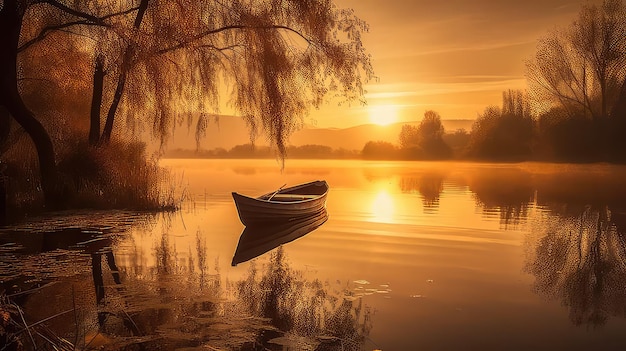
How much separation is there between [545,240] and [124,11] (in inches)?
544

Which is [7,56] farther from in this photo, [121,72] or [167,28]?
[167,28]

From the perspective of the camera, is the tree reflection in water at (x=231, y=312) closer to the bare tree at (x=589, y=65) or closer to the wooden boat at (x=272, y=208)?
the wooden boat at (x=272, y=208)

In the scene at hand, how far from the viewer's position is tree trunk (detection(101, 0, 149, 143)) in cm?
1362

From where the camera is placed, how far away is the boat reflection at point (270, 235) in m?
10.4

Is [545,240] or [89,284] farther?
A: [545,240]

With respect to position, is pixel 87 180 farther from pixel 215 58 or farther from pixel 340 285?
pixel 340 285

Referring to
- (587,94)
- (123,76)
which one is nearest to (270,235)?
(123,76)

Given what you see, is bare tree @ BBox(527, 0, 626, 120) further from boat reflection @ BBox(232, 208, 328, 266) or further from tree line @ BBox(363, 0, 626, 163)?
boat reflection @ BBox(232, 208, 328, 266)

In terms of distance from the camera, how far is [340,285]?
7781mm

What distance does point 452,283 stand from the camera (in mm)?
8164

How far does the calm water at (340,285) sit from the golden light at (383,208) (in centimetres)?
132

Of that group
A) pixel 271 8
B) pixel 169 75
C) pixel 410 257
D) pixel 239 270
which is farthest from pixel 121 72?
pixel 410 257

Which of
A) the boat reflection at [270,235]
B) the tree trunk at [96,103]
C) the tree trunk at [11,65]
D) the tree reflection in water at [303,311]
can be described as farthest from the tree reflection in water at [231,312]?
the tree trunk at [96,103]

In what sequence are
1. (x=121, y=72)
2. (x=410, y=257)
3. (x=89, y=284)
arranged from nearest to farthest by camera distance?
1. (x=89, y=284)
2. (x=410, y=257)
3. (x=121, y=72)
